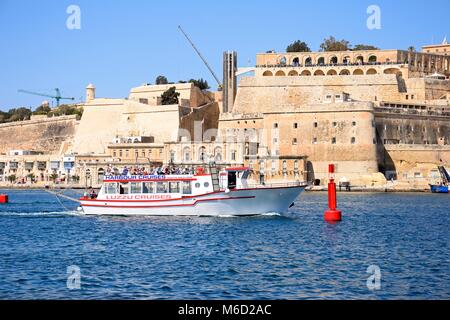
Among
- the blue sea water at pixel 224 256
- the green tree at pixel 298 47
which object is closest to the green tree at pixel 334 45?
the green tree at pixel 298 47

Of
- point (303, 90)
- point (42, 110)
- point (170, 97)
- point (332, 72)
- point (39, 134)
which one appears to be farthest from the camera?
point (42, 110)

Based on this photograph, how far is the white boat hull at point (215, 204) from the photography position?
32.7m

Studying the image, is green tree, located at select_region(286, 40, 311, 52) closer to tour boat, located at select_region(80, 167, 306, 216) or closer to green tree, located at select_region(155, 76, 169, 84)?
green tree, located at select_region(155, 76, 169, 84)

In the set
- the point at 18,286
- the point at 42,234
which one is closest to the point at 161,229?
the point at 42,234

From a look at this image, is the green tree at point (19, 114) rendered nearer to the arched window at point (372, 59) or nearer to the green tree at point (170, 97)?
the green tree at point (170, 97)

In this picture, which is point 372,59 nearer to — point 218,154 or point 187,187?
point 218,154

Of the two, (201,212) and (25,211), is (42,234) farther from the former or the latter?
(25,211)

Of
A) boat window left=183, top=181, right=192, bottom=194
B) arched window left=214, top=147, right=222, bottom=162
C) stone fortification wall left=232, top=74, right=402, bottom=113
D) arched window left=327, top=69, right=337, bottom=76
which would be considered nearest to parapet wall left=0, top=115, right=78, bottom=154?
stone fortification wall left=232, top=74, right=402, bottom=113

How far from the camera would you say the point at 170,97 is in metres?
74.4

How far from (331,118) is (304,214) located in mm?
24973

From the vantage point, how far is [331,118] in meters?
60.9

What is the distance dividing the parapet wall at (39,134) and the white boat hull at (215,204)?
50007 millimetres

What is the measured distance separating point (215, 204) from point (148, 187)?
2.79 metres

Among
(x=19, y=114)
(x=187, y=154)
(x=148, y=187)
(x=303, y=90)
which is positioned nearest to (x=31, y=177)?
(x=187, y=154)
